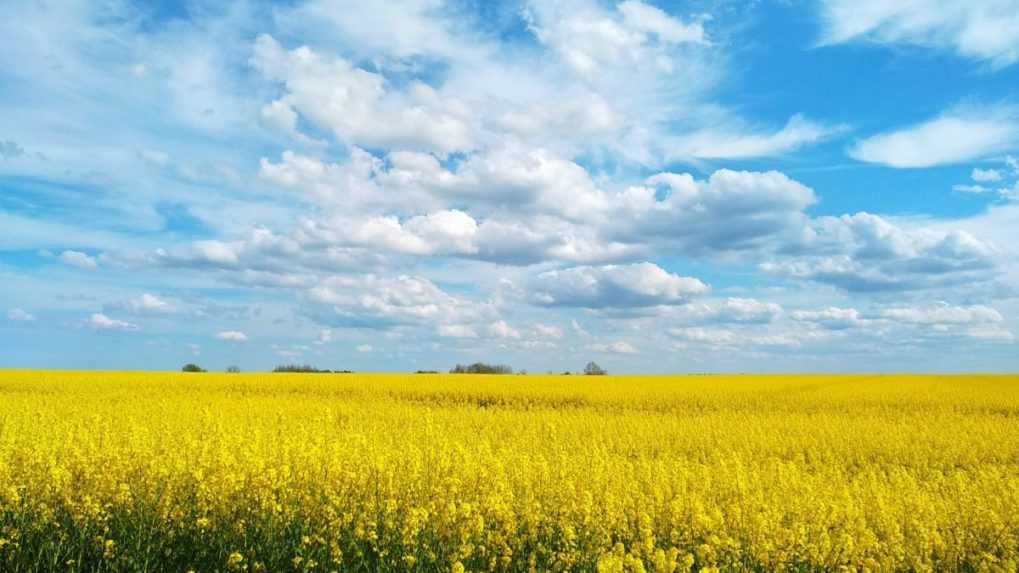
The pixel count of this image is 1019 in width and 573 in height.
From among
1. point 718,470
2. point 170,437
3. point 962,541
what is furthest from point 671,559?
point 170,437

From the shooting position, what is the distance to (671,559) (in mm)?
4898

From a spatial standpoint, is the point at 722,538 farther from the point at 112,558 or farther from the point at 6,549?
the point at 6,549

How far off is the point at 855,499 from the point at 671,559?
22.6 feet

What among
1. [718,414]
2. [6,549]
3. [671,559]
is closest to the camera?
[671,559]

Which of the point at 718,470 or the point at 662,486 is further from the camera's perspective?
the point at 718,470

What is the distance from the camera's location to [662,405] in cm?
2708

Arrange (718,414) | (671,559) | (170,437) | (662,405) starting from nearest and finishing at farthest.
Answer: (671,559), (170,437), (718,414), (662,405)

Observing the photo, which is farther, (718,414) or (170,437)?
(718,414)

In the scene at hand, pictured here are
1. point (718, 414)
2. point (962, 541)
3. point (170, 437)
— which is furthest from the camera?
point (718, 414)

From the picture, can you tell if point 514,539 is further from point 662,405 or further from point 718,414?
point 662,405

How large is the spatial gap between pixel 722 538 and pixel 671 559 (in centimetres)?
286

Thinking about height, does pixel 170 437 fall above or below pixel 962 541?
above

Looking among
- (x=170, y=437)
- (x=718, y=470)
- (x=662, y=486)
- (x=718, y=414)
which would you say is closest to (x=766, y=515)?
(x=662, y=486)

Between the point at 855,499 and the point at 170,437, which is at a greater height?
the point at 170,437
